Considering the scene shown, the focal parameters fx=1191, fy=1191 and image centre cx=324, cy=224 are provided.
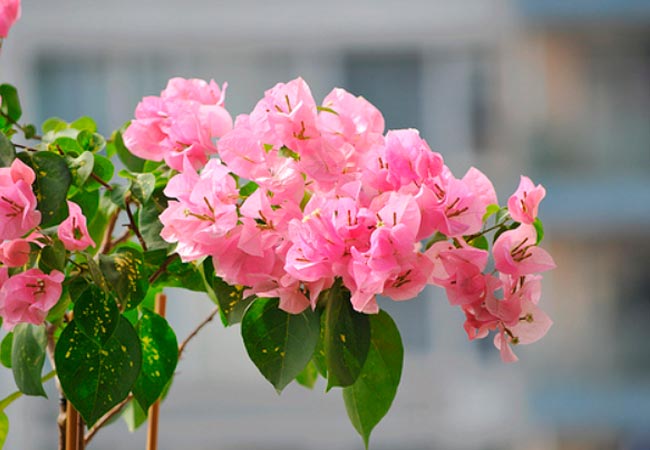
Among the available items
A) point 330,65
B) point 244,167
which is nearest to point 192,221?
point 244,167

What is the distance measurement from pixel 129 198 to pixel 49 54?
343cm

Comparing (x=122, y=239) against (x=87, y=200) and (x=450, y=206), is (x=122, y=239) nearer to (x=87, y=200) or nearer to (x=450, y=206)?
(x=87, y=200)

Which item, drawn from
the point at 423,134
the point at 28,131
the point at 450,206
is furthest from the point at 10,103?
the point at 423,134

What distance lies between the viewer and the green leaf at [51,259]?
426 mm

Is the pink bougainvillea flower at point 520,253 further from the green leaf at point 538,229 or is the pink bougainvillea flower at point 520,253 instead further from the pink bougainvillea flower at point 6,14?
the pink bougainvillea flower at point 6,14

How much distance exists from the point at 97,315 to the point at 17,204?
0.05 meters

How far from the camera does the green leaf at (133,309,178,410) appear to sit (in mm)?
477

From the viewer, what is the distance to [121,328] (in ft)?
1.46

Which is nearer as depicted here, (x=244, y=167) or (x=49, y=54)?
(x=244, y=167)

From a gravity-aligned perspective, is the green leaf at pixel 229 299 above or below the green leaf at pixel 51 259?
below

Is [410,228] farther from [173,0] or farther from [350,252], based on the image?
[173,0]

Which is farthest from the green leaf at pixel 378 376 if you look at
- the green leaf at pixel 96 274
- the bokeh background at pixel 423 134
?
the bokeh background at pixel 423 134

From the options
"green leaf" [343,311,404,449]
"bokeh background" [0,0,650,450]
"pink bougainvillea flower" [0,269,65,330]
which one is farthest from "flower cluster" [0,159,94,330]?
"bokeh background" [0,0,650,450]

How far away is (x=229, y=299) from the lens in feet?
1.48
